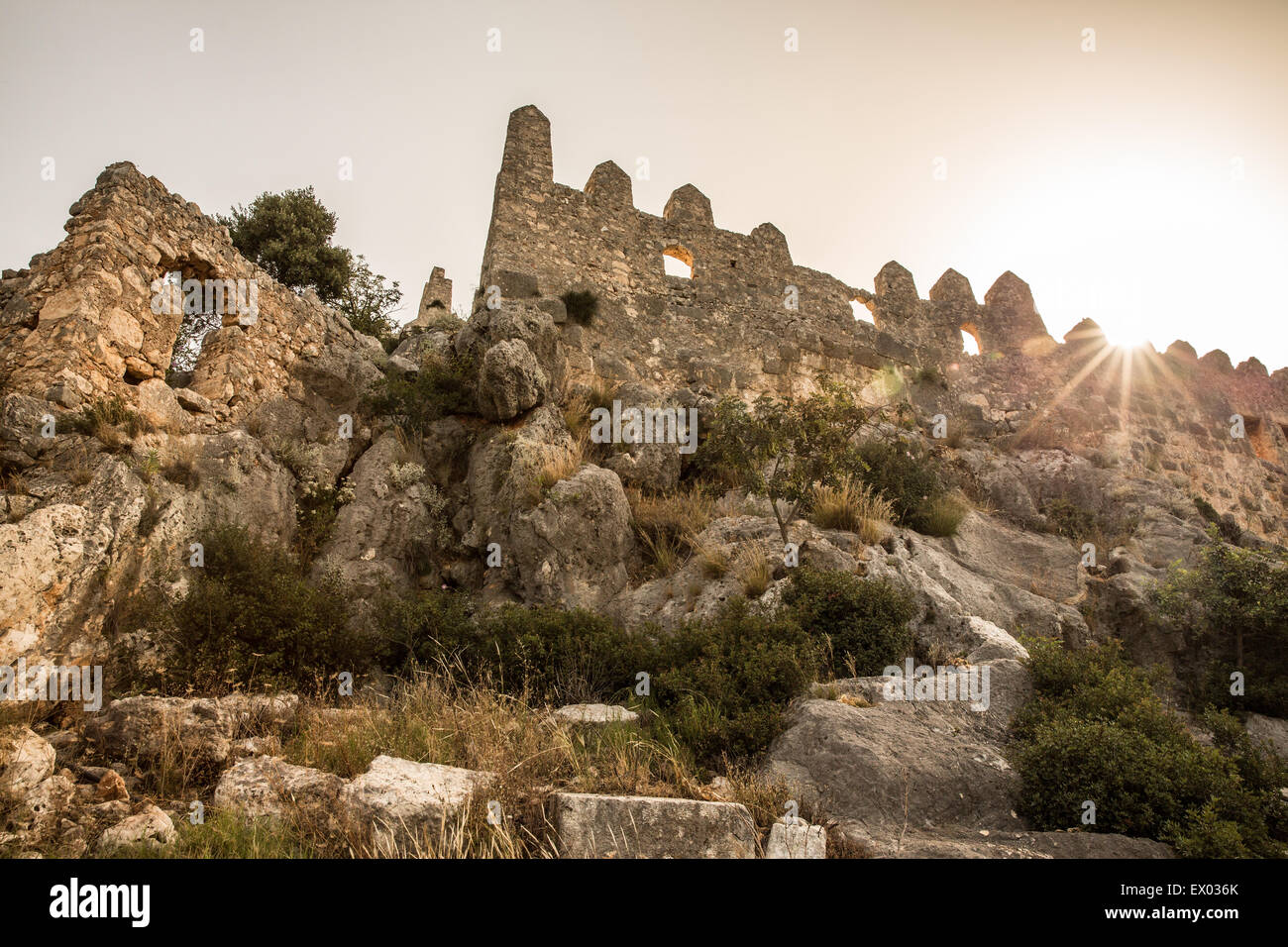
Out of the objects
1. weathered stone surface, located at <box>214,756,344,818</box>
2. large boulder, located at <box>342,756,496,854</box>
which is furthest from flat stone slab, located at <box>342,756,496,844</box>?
weathered stone surface, located at <box>214,756,344,818</box>

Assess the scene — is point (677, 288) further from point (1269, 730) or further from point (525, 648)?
point (1269, 730)

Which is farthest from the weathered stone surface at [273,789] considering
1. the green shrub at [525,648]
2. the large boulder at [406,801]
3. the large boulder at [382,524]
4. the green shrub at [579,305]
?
the green shrub at [579,305]

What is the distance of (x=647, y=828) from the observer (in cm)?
405

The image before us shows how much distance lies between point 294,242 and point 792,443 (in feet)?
36.4

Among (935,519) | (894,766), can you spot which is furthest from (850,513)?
(894,766)

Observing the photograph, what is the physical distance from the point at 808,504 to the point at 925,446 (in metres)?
4.48

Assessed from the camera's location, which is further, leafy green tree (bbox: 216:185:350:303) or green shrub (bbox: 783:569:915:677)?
leafy green tree (bbox: 216:185:350:303)

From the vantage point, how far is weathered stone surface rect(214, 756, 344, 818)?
426 cm

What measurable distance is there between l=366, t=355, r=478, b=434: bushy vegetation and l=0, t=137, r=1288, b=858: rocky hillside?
45 mm

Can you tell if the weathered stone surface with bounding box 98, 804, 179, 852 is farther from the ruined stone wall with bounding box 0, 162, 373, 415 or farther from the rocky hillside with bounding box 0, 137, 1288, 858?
the ruined stone wall with bounding box 0, 162, 373, 415

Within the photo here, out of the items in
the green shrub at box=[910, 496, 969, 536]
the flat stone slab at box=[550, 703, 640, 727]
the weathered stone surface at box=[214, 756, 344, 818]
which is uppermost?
the green shrub at box=[910, 496, 969, 536]
